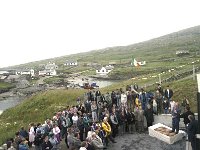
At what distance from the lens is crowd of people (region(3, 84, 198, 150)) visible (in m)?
20.2

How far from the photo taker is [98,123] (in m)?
22.3

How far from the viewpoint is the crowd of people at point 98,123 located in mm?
20172

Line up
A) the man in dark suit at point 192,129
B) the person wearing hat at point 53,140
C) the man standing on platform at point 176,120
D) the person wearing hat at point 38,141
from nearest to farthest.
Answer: the man in dark suit at point 192,129 → the person wearing hat at point 53,140 → the person wearing hat at point 38,141 → the man standing on platform at point 176,120

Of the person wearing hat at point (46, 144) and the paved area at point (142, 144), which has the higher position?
the person wearing hat at point (46, 144)

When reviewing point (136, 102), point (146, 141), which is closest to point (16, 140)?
point (146, 141)

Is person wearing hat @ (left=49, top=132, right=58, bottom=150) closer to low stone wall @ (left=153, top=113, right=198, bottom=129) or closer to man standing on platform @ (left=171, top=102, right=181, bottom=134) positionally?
man standing on platform @ (left=171, top=102, right=181, bottom=134)

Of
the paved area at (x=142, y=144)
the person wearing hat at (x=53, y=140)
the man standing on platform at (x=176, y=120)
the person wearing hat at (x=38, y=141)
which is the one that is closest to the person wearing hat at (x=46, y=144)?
the person wearing hat at (x=53, y=140)

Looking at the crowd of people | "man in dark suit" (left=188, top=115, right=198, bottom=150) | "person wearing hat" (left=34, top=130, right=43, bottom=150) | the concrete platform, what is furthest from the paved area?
"person wearing hat" (left=34, top=130, right=43, bottom=150)

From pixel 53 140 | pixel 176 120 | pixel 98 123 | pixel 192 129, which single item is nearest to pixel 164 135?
pixel 176 120

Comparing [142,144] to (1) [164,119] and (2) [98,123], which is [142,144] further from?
(1) [164,119]

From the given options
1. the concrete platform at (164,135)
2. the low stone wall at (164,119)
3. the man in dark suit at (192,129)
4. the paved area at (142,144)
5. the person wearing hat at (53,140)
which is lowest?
the paved area at (142,144)

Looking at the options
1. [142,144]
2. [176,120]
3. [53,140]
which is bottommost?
[142,144]

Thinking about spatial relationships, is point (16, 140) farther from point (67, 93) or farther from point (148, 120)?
point (67, 93)

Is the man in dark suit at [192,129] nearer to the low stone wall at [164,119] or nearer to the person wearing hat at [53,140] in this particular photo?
the low stone wall at [164,119]
